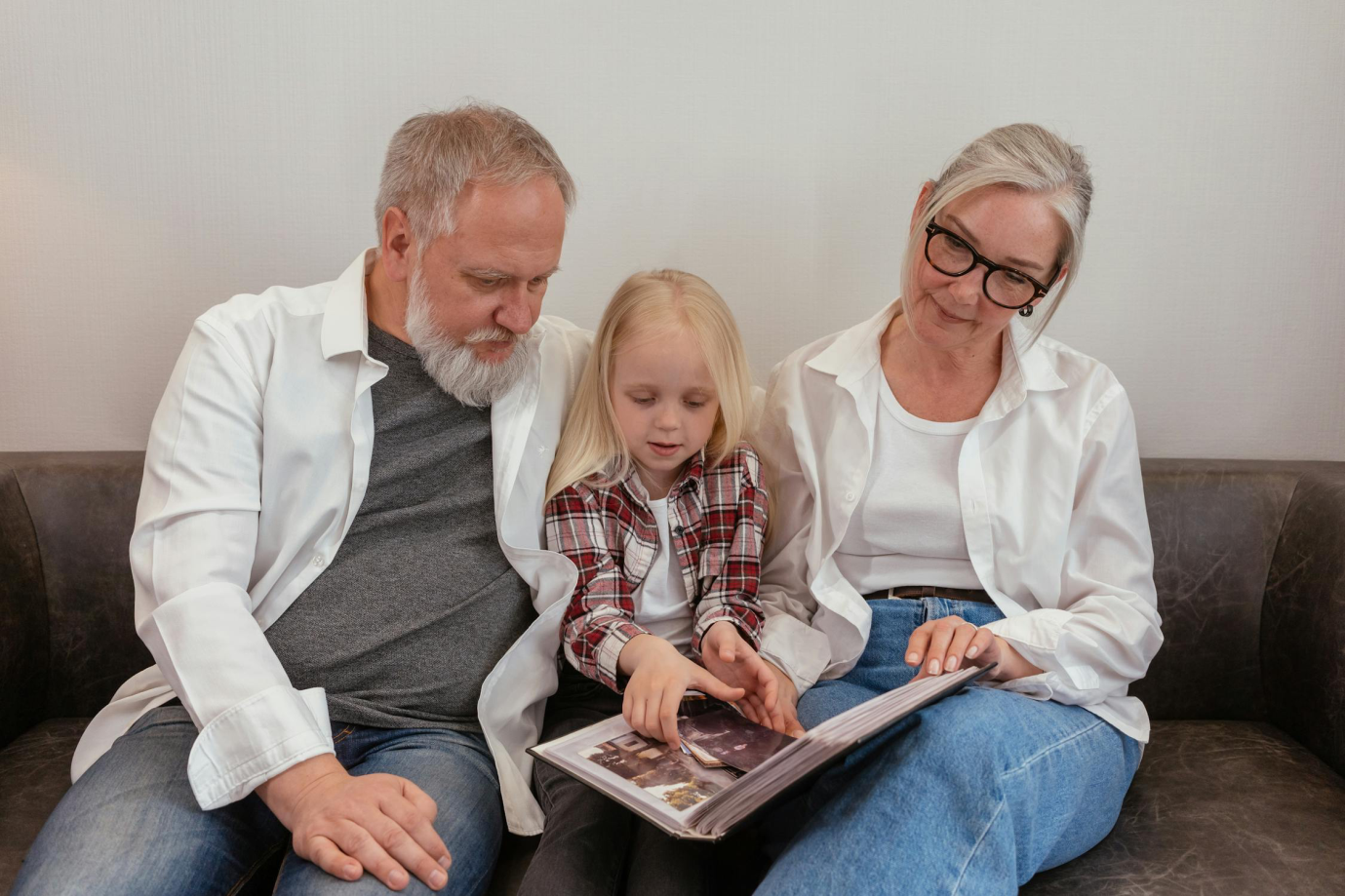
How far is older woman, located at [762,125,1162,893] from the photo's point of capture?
5.01ft

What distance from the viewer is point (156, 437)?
5.25ft

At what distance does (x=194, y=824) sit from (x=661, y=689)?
2.19 ft

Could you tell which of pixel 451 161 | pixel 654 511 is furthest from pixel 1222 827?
pixel 451 161

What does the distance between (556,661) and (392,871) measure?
0.59m

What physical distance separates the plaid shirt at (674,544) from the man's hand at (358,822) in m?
0.42

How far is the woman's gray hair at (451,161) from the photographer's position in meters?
1.57

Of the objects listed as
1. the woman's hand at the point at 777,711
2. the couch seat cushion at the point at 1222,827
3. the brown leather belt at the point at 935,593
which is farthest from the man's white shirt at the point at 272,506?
the couch seat cushion at the point at 1222,827

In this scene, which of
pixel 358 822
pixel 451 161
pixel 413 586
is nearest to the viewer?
pixel 358 822

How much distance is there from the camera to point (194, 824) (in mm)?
1378

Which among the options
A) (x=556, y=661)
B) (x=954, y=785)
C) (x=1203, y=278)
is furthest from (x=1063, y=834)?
(x=1203, y=278)

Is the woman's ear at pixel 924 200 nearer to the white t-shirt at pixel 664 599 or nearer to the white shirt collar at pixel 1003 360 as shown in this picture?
A: the white shirt collar at pixel 1003 360

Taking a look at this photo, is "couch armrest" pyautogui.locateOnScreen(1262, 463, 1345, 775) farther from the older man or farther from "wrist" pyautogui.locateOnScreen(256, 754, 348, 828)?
"wrist" pyautogui.locateOnScreen(256, 754, 348, 828)

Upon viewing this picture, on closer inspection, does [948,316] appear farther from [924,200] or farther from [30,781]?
[30,781]

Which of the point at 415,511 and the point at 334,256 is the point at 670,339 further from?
the point at 334,256
